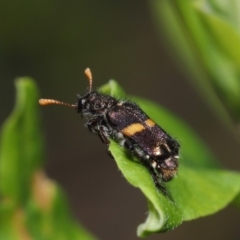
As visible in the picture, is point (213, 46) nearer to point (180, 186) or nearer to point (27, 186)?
point (180, 186)

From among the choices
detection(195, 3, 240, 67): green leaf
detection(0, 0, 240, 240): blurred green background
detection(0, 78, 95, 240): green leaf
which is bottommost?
detection(0, 0, 240, 240): blurred green background

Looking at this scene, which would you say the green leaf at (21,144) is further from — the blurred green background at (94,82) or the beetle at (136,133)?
the blurred green background at (94,82)

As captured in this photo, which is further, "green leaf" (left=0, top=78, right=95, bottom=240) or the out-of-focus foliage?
"green leaf" (left=0, top=78, right=95, bottom=240)

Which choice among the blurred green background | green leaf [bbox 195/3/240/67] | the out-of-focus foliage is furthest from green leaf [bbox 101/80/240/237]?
the blurred green background

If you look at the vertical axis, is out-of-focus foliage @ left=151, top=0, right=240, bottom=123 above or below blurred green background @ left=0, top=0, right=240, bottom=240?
above

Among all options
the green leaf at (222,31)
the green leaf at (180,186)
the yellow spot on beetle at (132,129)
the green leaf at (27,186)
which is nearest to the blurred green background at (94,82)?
the green leaf at (27,186)

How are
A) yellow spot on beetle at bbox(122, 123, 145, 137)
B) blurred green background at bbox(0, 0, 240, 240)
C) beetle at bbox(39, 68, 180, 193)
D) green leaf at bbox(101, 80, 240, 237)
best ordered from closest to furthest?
green leaf at bbox(101, 80, 240, 237) → beetle at bbox(39, 68, 180, 193) → yellow spot on beetle at bbox(122, 123, 145, 137) → blurred green background at bbox(0, 0, 240, 240)

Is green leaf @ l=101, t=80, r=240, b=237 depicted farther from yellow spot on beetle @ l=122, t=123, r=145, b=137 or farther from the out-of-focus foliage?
the out-of-focus foliage
